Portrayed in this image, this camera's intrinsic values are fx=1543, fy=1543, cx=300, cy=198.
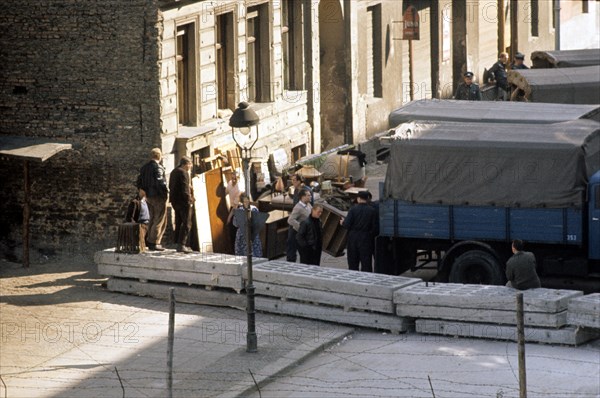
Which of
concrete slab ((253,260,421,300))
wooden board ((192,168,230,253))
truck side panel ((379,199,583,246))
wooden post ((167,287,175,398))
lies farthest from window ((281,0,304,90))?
wooden post ((167,287,175,398))

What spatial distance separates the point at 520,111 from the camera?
1107 inches

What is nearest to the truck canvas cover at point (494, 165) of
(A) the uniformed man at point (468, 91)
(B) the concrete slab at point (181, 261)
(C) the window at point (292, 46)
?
(B) the concrete slab at point (181, 261)

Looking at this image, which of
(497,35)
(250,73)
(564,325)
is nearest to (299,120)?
(250,73)

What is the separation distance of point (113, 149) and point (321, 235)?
14.3 feet

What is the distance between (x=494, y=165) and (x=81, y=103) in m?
7.63

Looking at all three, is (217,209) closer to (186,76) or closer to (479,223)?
(186,76)

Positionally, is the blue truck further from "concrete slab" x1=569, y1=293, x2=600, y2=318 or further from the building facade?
the building facade

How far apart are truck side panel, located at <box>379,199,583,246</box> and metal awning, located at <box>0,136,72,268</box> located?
19.2ft

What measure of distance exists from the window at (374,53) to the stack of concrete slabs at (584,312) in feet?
60.9

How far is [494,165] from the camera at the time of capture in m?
24.2

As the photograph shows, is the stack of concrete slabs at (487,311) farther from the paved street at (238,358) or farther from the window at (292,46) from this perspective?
the window at (292,46)

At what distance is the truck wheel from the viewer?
23.9 metres

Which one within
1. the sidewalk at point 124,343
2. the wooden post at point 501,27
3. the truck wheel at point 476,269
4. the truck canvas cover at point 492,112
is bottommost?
the sidewalk at point 124,343

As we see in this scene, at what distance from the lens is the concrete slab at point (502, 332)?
2125 cm
